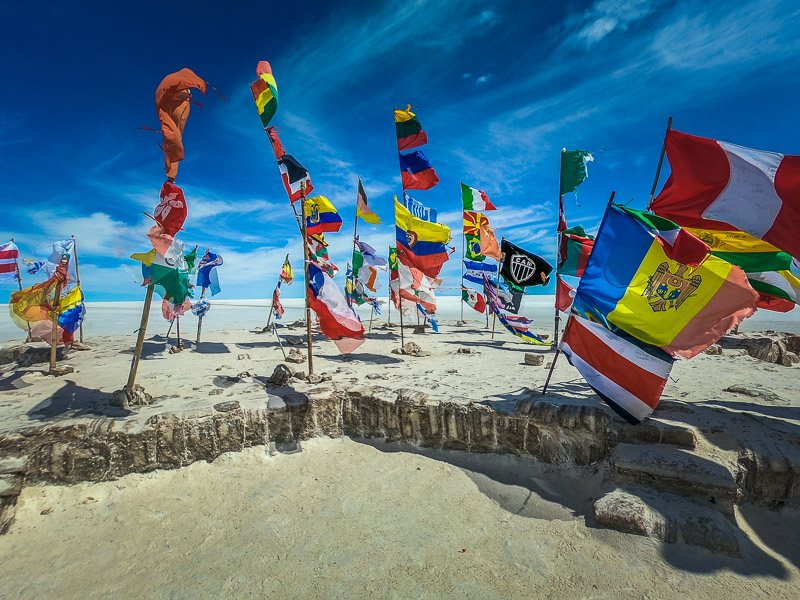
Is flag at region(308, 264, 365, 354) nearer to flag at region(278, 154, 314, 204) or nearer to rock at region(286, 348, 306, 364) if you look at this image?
flag at region(278, 154, 314, 204)

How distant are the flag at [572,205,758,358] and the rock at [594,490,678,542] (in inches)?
81.4

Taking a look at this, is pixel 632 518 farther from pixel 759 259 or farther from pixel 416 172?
pixel 416 172

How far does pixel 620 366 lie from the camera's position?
514 cm

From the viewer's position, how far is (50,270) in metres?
10.0

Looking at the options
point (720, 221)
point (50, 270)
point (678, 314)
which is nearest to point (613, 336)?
point (678, 314)

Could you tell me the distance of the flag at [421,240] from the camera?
1163 cm

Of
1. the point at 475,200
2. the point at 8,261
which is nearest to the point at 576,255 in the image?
the point at 475,200

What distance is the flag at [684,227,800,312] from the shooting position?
525 cm

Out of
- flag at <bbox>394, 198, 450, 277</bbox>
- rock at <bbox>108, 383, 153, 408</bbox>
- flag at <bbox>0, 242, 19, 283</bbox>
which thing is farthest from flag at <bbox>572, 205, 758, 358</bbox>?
flag at <bbox>0, 242, 19, 283</bbox>

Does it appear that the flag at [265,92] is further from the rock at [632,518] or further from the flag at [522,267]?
the rock at [632,518]

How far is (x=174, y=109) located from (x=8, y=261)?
10677 millimetres

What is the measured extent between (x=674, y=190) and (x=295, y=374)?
314 inches

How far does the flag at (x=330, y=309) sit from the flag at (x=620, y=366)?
4.22m

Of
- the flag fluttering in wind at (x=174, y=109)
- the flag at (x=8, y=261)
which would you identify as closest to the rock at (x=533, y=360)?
the flag fluttering in wind at (x=174, y=109)
